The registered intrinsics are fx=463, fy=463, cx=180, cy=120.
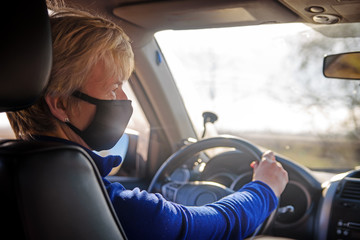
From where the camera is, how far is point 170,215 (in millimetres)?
1580

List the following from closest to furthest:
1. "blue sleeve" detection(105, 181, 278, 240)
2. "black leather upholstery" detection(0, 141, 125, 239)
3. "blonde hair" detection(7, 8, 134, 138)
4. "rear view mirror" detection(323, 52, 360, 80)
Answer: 1. "black leather upholstery" detection(0, 141, 125, 239)
2. "blue sleeve" detection(105, 181, 278, 240)
3. "blonde hair" detection(7, 8, 134, 138)
4. "rear view mirror" detection(323, 52, 360, 80)

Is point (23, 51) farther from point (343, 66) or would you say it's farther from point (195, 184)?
point (343, 66)

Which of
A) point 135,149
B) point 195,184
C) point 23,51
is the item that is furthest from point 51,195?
point 135,149

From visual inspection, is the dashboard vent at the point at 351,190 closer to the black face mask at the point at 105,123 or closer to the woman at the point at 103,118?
the woman at the point at 103,118

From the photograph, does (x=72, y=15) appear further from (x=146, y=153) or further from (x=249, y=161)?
(x=146, y=153)

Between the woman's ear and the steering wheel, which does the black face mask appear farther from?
the steering wheel

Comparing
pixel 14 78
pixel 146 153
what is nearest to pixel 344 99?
pixel 146 153

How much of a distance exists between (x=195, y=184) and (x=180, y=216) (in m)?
1.12

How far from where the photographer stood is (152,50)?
3572 millimetres

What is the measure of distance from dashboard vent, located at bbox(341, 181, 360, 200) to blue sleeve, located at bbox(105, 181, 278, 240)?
83cm

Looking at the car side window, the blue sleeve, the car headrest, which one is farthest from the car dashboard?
the car headrest

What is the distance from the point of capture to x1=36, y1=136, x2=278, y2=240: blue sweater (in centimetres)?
154

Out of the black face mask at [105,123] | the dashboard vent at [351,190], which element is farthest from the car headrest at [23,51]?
the dashboard vent at [351,190]

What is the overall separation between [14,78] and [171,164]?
66.0 inches
